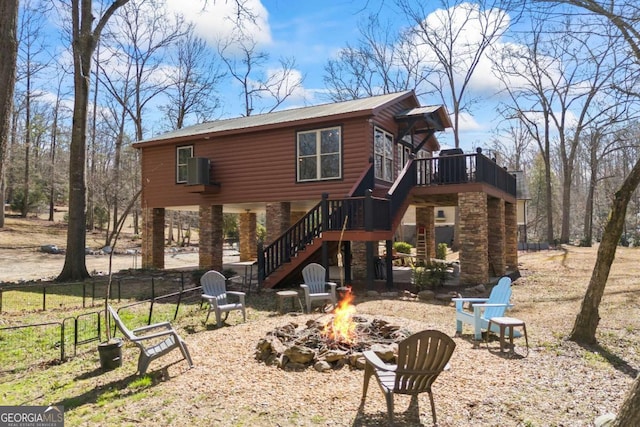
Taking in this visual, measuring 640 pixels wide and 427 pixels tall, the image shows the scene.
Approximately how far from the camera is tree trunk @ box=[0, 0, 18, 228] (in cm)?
599

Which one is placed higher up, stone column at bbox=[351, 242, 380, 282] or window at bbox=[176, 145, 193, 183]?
window at bbox=[176, 145, 193, 183]

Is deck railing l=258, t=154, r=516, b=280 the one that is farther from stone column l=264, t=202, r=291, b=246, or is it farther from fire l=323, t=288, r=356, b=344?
fire l=323, t=288, r=356, b=344

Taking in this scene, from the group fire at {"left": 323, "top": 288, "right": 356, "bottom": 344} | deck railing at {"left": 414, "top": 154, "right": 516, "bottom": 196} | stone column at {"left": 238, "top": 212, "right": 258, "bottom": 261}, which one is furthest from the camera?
stone column at {"left": 238, "top": 212, "right": 258, "bottom": 261}

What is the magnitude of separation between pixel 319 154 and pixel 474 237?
5.35 meters

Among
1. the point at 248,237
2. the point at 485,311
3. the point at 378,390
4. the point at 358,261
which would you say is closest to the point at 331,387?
the point at 378,390

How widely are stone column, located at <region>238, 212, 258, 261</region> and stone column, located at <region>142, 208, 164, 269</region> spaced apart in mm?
5211

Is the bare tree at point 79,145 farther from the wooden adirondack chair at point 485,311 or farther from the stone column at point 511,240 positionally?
the stone column at point 511,240

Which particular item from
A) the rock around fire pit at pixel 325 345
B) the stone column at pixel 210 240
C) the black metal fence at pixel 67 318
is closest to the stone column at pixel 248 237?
the stone column at pixel 210 240

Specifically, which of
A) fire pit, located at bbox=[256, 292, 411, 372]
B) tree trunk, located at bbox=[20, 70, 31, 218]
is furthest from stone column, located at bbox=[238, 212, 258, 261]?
tree trunk, located at bbox=[20, 70, 31, 218]

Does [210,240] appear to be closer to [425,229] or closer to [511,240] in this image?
[425,229]

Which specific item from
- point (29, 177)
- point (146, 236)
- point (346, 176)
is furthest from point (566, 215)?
point (29, 177)

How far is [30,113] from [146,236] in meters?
26.4

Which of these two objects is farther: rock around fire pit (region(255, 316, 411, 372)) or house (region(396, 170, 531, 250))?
house (region(396, 170, 531, 250))

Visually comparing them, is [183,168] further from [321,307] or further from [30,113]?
[30,113]
